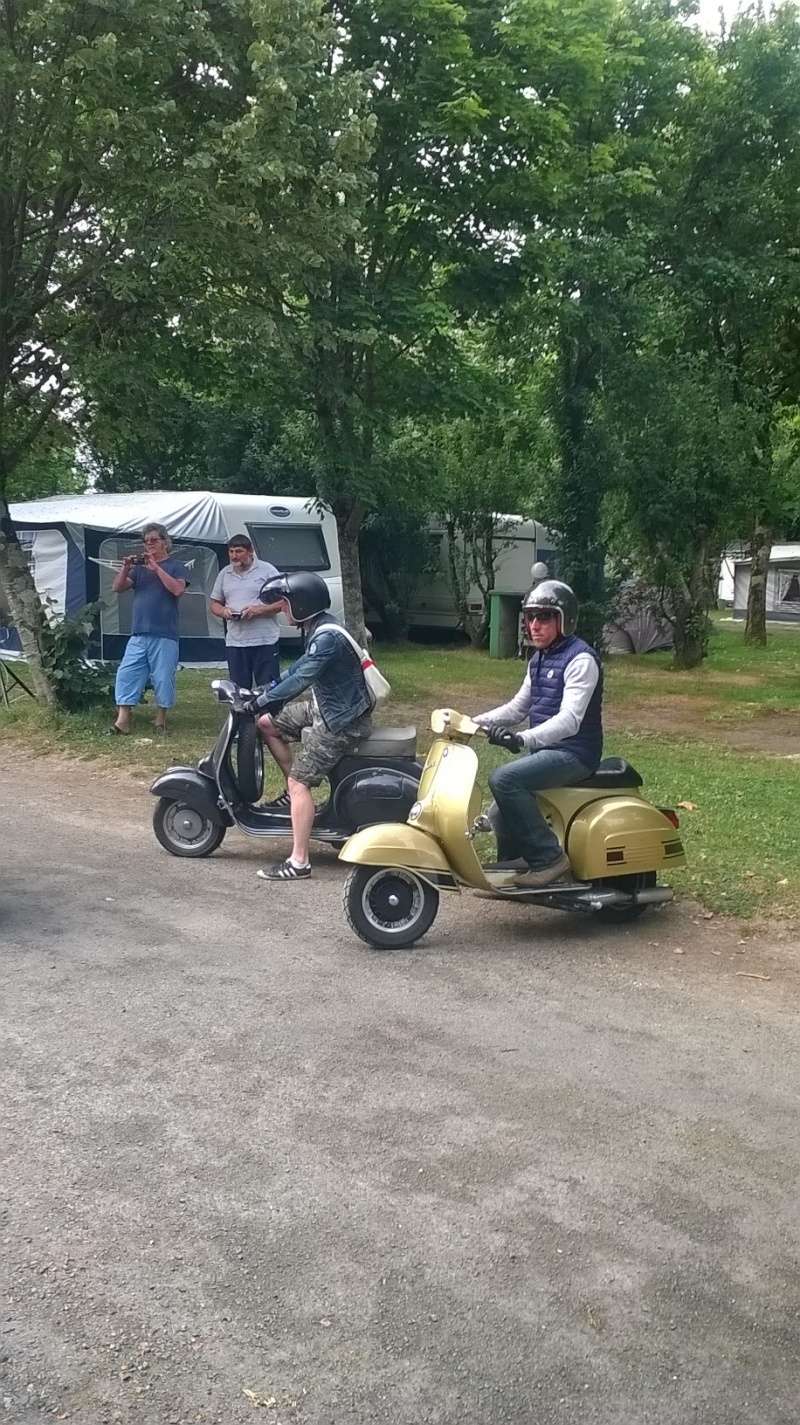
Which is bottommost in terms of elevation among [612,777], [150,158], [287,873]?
[287,873]

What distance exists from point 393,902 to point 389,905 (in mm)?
24

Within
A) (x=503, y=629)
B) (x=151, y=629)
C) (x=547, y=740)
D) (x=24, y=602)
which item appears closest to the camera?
(x=547, y=740)

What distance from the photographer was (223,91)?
10.6 metres

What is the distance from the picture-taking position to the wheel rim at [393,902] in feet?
18.5

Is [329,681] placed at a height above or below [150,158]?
below

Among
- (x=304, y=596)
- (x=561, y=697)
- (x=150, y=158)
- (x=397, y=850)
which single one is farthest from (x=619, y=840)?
(x=150, y=158)

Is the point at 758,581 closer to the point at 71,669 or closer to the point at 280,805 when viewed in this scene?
the point at 71,669

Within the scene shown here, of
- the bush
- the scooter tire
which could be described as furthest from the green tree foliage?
the scooter tire

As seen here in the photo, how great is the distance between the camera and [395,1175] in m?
3.54

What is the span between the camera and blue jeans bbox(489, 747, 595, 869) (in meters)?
5.79

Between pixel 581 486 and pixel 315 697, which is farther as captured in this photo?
pixel 581 486

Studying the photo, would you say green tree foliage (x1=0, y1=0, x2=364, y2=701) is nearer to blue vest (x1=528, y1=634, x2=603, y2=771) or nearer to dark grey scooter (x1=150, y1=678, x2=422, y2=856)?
dark grey scooter (x1=150, y1=678, x2=422, y2=856)

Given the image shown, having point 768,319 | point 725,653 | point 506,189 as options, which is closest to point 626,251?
point 506,189

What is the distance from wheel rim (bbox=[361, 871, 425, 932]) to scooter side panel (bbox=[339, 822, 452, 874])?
15 centimetres
